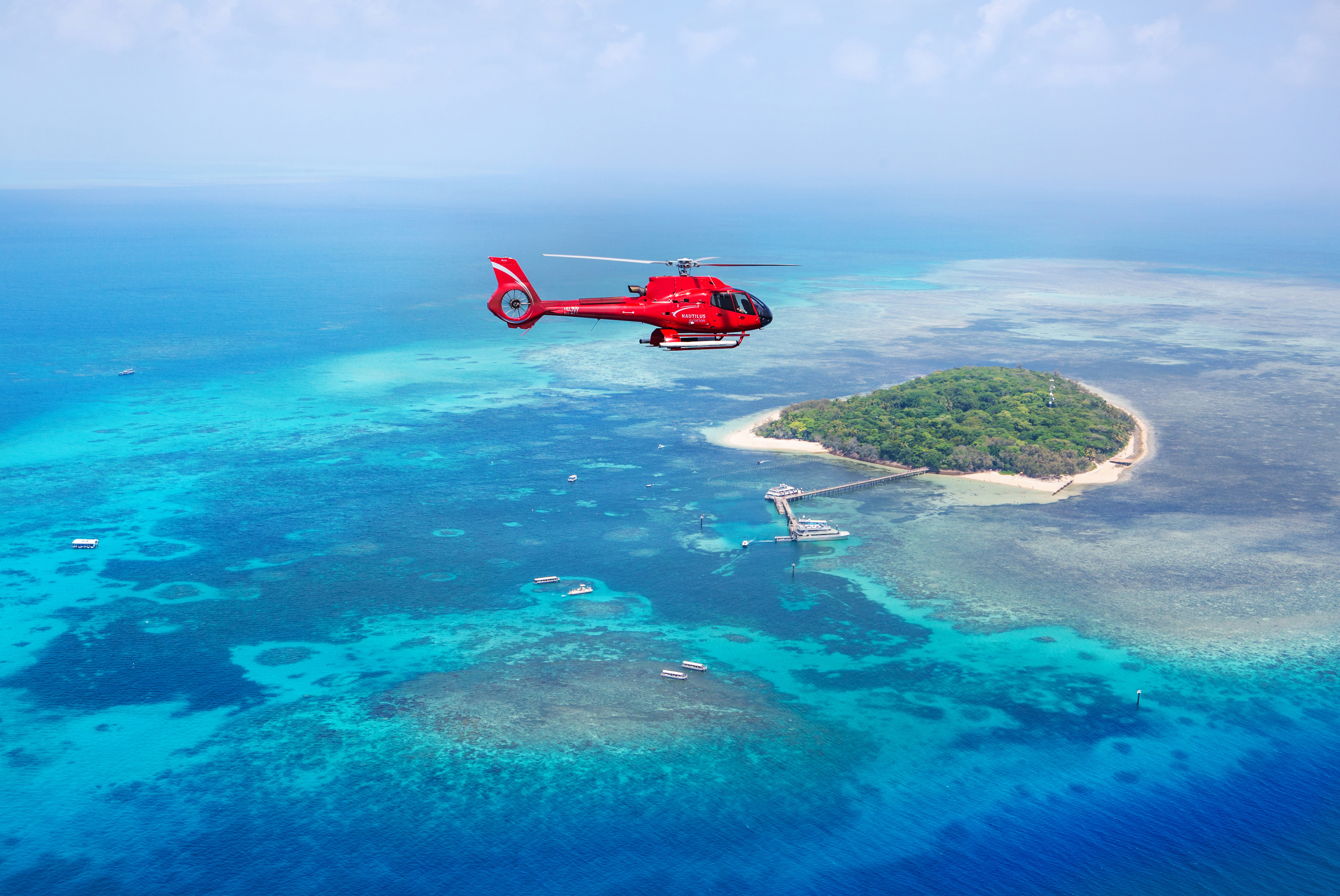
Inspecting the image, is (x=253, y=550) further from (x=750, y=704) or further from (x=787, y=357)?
(x=787, y=357)

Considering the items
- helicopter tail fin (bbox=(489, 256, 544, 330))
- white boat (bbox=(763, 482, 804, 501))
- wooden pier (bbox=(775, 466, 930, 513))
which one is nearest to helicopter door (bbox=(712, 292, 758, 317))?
helicopter tail fin (bbox=(489, 256, 544, 330))

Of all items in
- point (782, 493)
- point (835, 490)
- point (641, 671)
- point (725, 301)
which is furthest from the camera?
point (835, 490)

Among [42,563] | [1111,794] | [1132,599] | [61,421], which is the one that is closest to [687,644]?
[1111,794]

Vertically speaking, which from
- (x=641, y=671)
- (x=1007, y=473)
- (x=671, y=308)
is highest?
(x=671, y=308)

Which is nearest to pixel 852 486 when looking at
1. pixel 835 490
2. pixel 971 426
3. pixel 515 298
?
pixel 835 490

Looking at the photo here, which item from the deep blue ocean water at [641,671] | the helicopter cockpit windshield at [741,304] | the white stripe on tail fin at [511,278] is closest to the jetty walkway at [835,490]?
the deep blue ocean water at [641,671]

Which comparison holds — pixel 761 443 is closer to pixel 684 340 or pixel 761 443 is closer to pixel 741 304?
pixel 741 304
